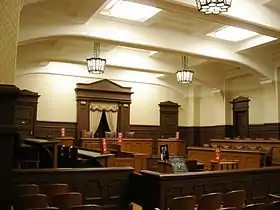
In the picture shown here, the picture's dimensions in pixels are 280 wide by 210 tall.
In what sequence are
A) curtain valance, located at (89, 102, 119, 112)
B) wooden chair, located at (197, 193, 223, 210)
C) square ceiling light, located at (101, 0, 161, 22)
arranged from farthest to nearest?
curtain valance, located at (89, 102, 119, 112), square ceiling light, located at (101, 0, 161, 22), wooden chair, located at (197, 193, 223, 210)

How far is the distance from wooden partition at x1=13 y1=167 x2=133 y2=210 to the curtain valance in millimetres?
9283

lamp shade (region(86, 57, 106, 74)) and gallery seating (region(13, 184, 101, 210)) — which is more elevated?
lamp shade (region(86, 57, 106, 74))

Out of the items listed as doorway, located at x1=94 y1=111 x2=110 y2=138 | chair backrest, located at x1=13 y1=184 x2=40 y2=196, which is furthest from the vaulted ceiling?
chair backrest, located at x1=13 y1=184 x2=40 y2=196

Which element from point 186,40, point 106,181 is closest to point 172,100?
point 186,40

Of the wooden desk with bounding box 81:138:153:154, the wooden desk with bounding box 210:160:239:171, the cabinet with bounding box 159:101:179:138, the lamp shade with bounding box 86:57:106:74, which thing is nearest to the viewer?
the wooden desk with bounding box 210:160:239:171

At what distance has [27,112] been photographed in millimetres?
13055

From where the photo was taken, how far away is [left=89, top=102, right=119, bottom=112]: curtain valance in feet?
46.8

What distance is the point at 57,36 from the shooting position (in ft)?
25.4

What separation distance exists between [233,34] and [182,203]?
726 centimetres

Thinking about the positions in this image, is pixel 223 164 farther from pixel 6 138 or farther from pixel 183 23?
pixel 6 138

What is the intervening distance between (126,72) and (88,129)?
10.4ft

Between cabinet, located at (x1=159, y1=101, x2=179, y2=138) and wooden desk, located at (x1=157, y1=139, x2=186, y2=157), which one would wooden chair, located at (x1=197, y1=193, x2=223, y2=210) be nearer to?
wooden desk, located at (x1=157, y1=139, x2=186, y2=157)

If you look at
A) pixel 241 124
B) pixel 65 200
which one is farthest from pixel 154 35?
pixel 241 124

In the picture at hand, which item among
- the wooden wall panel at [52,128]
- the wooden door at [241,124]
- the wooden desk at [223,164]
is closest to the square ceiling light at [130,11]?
the wooden desk at [223,164]
